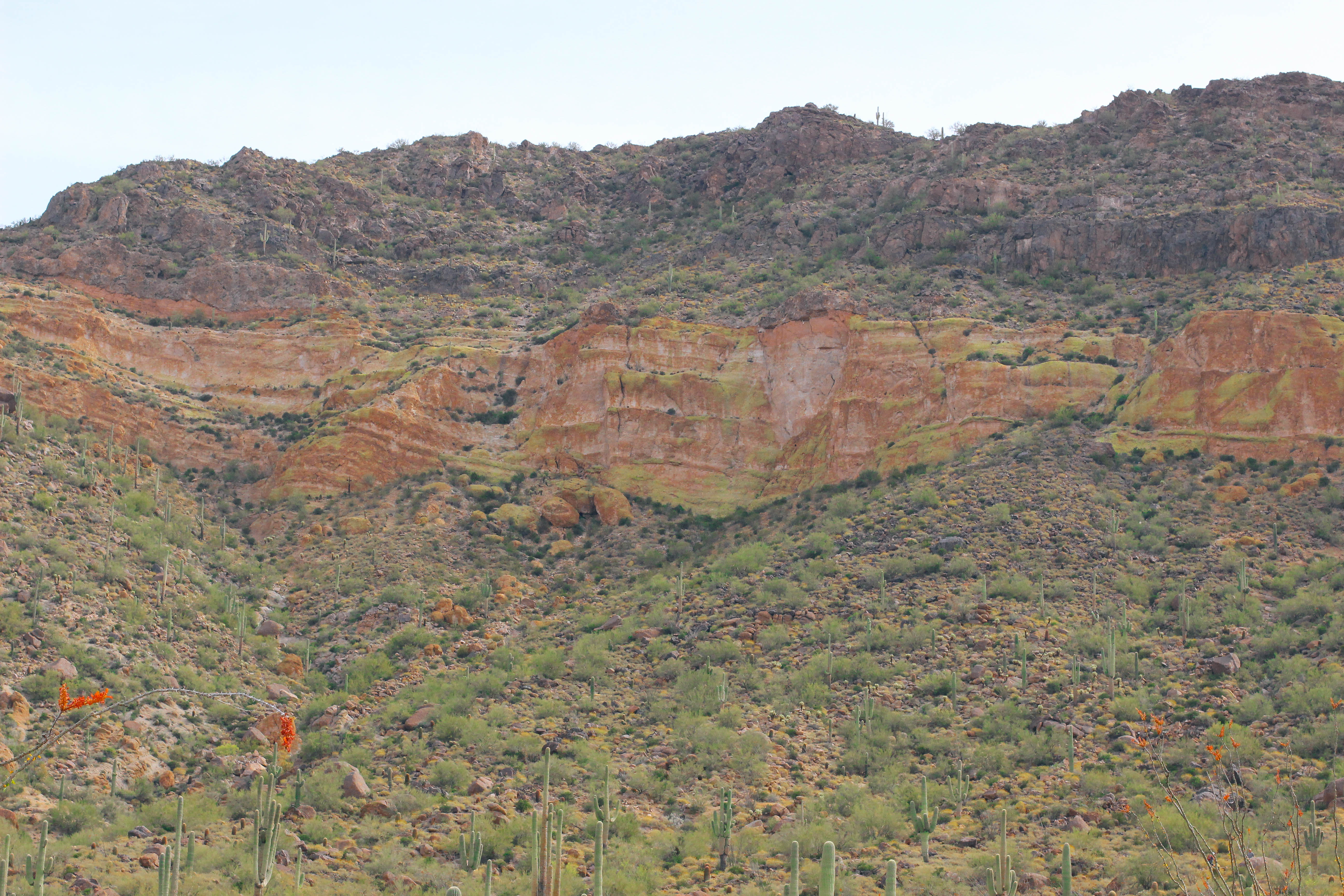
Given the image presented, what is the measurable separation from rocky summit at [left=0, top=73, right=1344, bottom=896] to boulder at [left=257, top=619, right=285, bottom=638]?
16 centimetres

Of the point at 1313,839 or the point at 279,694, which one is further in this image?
the point at 279,694

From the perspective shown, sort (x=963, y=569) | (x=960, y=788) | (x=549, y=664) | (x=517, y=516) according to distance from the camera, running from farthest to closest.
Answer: (x=517, y=516), (x=963, y=569), (x=549, y=664), (x=960, y=788)

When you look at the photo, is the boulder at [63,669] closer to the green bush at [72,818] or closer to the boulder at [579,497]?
the green bush at [72,818]

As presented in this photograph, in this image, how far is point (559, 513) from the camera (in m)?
49.0

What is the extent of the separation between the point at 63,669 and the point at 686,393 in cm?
2683

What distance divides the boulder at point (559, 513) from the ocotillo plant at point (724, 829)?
69.2 feet

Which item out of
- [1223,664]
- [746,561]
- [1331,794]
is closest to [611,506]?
[746,561]

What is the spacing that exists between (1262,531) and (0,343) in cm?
4302

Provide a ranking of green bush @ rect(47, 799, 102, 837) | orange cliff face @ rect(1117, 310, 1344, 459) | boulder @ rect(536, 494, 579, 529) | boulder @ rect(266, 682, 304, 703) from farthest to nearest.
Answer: boulder @ rect(536, 494, 579, 529) < orange cliff face @ rect(1117, 310, 1344, 459) < boulder @ rect(266, 682, 304, 703) < green bush @ rect(47, 799, 102, 837)

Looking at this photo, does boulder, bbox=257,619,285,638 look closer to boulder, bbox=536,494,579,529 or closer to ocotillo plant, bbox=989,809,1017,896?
boulder, bbox=536,494,579,529

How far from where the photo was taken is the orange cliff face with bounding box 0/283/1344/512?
4503cm

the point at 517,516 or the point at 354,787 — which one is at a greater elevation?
the point at 517,516

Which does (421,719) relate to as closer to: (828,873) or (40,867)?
(40,867)

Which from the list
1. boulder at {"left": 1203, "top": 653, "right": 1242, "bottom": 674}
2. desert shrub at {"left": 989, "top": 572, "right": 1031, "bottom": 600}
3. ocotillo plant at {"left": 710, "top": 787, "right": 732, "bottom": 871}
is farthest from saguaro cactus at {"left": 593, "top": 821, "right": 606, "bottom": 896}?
desert shrub at {"left": 989, "top": 572, "right": 1031, "bottom": 600}
